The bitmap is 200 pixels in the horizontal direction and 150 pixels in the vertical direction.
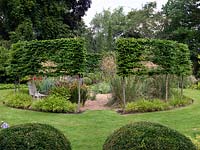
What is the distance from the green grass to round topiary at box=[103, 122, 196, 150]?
101 inches

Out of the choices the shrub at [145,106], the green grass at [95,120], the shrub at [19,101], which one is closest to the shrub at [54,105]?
the green grass at [95,120]

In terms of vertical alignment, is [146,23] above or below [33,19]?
above

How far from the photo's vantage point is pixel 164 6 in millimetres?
36938

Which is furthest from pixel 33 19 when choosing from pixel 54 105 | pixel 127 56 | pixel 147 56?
pixel 54 105

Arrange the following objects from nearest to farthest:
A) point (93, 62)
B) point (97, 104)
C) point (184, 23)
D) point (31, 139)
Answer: point (31, 139) → point (97, 104) → point (93, 62) → point (184, 23)

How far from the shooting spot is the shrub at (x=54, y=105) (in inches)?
444

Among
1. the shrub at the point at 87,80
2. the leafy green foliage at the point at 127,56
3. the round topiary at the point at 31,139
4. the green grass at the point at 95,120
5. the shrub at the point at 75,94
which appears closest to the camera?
the round topiary at the point at 31,139

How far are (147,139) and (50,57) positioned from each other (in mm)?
8056

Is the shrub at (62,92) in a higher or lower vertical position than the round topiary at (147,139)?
higher

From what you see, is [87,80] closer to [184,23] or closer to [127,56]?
[127,56]

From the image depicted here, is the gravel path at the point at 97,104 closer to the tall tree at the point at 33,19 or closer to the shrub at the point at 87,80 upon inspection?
the shrub at the point at 87,80

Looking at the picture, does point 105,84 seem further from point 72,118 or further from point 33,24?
point 33,24

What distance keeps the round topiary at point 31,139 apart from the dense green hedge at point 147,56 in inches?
271

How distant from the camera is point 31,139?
4.75 metres
